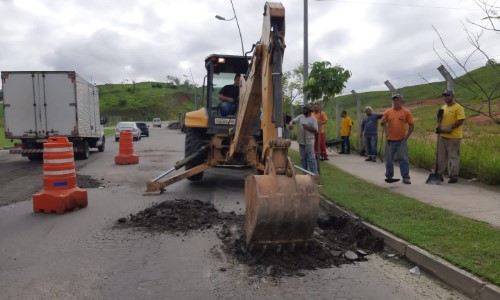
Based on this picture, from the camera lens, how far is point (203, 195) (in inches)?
374

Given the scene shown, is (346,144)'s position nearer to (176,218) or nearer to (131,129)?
(176,218)

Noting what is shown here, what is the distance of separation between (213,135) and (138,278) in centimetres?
613

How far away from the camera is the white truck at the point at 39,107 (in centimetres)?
1591

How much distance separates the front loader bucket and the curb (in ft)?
3.95

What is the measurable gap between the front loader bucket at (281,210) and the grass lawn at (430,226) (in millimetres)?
1414

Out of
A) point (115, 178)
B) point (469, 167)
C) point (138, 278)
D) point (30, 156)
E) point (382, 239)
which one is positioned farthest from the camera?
point (30, 156)

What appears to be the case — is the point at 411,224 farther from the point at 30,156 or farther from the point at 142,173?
the point at 30,156

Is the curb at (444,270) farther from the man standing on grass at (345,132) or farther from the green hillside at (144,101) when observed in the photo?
the green hillside at (144,101)

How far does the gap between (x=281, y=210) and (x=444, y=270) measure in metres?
1.78

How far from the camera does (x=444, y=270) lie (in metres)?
4.53

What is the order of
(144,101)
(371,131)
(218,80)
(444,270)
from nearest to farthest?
(444,270)
(218,80)
(371,131)
(144,101)


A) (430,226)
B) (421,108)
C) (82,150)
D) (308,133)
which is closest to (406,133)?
(308,133)

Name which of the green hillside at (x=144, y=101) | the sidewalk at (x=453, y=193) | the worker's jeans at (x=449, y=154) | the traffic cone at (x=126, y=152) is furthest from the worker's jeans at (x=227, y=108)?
the green hillside at (x=144, y=101)

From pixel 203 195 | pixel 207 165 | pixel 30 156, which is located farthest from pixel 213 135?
pixel 30 156
